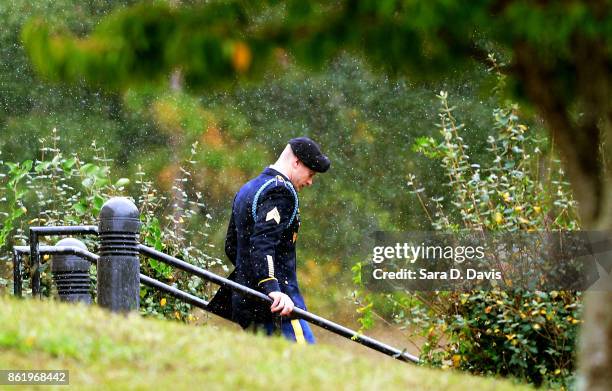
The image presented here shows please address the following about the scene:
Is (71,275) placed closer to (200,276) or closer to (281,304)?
(200,276)

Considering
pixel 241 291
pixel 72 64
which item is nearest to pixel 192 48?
pixel 72 64

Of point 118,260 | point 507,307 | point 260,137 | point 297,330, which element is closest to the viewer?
point 118,260

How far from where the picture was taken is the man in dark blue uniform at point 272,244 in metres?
8.00

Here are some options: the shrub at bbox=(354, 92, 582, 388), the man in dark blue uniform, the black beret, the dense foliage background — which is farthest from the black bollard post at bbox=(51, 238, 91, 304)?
the dense foliage background

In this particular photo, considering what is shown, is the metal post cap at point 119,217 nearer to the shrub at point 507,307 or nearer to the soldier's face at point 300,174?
the soldier's face at point 300,174

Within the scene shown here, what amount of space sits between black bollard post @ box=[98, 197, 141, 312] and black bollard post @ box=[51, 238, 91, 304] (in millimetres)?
1604

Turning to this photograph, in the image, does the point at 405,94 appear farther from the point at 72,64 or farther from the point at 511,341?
the point at 72,64

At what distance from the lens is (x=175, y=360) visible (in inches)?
210

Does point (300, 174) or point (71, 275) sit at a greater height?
point (300, 174)

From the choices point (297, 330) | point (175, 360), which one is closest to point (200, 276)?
point (297, 330)

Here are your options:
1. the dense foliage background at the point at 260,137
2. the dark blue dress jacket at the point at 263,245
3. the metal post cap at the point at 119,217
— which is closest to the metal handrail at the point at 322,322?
the dark blue dress jacket at the point at 263,245

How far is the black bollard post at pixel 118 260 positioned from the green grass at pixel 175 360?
2.28 ft

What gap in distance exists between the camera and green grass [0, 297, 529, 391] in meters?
5.04
